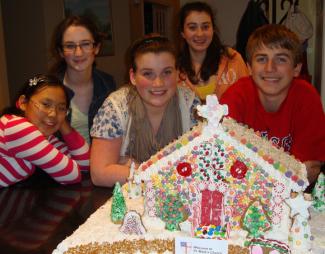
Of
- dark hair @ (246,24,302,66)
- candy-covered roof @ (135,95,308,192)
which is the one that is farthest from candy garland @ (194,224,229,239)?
dark hair @ (246,24,302,66)

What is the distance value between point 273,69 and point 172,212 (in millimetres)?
773

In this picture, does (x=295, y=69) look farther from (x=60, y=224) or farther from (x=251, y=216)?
(x=60, y=224)

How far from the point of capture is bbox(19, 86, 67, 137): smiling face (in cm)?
194

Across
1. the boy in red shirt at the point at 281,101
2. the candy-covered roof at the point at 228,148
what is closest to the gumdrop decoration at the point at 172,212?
the candy-covered roof at the point at 228,148

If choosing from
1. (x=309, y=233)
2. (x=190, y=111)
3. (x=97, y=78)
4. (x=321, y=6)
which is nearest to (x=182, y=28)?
(x=97, y=78)

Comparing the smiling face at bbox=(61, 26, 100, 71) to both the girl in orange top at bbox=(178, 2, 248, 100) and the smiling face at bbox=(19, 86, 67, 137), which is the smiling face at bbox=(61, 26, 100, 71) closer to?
the smiling face at bbox=(19, 86, 67, 137)

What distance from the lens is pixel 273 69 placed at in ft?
5.62

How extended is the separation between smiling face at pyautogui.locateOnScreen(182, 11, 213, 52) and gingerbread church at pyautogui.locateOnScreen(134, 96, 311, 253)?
1419 mm

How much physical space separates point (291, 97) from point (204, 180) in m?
0.74

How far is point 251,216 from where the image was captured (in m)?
1.24

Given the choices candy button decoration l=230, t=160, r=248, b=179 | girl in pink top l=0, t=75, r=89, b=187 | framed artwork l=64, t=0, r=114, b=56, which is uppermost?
framed artwork l=64, t=0, r=114, b=56

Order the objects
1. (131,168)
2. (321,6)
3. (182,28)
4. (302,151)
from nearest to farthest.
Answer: (131,168) < (302,151) < (182,28) < (321,6)

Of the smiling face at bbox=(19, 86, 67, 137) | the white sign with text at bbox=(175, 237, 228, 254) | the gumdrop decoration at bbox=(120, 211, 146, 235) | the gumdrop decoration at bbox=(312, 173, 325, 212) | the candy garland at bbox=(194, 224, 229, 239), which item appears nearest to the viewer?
the white sign with text at bbox=(175, 237, 228, 254)

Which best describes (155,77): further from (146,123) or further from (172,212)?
(172,212)
